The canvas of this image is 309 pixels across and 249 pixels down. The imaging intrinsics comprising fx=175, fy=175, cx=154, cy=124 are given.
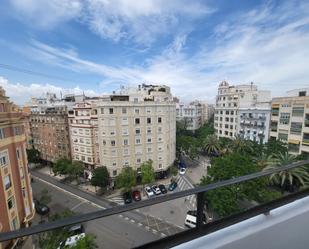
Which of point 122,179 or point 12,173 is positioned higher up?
point 12,173

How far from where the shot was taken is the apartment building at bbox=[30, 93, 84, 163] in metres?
15.3

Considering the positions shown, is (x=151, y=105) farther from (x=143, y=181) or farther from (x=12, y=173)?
(x=12, y=173)

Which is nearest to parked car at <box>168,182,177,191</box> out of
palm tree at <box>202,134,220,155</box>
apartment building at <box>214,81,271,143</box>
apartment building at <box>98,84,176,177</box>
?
apartment building at <box>98,84,176,177</box>

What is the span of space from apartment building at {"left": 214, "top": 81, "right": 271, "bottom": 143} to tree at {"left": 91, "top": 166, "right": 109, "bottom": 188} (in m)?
13.5

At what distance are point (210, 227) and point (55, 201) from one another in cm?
1260

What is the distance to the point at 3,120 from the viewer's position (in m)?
5.65

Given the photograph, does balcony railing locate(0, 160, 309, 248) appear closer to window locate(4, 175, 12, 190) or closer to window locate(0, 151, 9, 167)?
window locate(0, 151, 9, 167)

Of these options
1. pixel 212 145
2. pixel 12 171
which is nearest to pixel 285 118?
pixel 212 145

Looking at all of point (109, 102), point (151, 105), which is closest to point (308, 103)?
point (151, 105)

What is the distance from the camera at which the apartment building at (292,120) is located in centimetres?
1220

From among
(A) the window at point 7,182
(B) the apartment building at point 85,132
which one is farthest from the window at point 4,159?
(B) the apartment building at point 85,132

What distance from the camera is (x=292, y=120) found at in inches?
508

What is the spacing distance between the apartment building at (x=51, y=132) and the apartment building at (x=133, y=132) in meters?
5.10

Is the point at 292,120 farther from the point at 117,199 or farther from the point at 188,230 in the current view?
the point at 188,230
